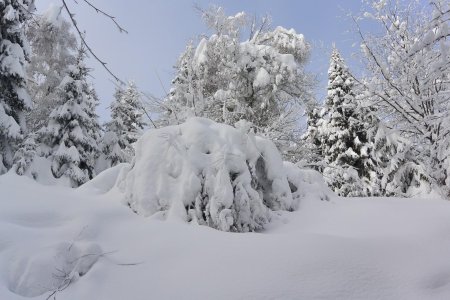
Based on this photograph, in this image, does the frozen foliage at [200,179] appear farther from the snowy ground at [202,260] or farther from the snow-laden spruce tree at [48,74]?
the snow-laden spruce tree at [48,74]

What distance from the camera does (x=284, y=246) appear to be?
272 cm

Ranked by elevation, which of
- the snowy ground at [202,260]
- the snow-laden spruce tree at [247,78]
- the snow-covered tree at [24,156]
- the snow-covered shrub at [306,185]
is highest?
the snow-laden spruce tree at [247,78]

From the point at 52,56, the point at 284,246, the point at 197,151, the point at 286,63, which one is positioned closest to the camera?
the point at 284,246

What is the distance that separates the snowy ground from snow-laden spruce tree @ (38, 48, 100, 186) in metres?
12.4

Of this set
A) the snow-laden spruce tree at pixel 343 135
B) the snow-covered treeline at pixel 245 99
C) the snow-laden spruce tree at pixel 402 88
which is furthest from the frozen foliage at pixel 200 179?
the snow-laden spruce tree at pixel 343 135

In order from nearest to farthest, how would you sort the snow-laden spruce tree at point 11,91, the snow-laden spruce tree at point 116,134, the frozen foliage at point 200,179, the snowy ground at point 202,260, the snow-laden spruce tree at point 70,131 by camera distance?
the snowy ground at point 202,260, the frozen foliage at point 200,179, the snow-laden spruce tree at point 11,91, the snow-laden spruce tree at point 70,131, the snow-laden spruce tree at point 116,134

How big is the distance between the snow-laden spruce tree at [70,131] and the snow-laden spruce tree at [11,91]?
2.33 metres

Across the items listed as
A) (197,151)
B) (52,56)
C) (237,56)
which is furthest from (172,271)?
(52,56)

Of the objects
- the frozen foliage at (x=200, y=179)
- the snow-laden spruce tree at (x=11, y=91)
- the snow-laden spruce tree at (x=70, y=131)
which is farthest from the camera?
the snow-laden spruce tree at (x=70, y=131)

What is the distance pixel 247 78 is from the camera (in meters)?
11.5

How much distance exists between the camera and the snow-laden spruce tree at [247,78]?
35.3 ft

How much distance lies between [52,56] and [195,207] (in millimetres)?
14582

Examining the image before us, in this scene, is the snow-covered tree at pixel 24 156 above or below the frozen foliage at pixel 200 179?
above

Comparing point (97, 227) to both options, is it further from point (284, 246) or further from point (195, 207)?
point (284, 246)
